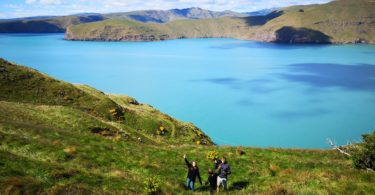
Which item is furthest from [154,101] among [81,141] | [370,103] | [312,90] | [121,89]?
[81,141]

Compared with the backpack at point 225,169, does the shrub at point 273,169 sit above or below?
below

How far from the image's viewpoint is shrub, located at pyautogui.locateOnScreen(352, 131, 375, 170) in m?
24.6

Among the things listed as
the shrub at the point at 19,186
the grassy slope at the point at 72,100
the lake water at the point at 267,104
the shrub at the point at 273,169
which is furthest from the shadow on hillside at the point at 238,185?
the lake water at the point at 267,104

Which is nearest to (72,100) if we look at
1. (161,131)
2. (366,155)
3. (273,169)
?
(161,131)

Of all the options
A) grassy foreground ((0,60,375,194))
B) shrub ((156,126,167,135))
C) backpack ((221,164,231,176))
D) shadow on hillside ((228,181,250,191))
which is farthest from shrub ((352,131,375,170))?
shrub ((156,126,167,135))

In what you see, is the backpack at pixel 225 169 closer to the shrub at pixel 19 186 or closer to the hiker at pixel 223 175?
the hiker at pixel 223 175

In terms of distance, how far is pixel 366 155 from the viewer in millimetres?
25203

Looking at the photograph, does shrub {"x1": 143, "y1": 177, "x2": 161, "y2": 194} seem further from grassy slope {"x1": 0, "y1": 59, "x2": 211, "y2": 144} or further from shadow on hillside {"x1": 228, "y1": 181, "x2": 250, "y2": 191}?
grassy slope {"x1": 0, "y1": 59, "x2": 211, "y2": 144}

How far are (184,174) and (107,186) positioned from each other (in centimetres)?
796

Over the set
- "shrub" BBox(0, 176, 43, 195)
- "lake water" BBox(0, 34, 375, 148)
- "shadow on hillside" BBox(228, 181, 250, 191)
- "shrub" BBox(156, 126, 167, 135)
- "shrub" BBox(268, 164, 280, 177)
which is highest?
"shrub" BBox(0, 176, 43, 195)

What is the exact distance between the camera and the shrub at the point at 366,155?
24.6 metres

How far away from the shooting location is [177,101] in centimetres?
14212

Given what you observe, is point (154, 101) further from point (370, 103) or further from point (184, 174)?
point (184, 174)

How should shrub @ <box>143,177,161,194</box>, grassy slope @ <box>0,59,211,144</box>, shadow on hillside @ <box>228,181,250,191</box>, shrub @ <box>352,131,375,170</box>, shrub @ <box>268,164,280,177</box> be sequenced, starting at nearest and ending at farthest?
1. shrub @ <box>143,177,161,194</box>
2. shadow on hillside @ <box>228,181,250,191</box>
3. shrub @ <box>352,131,375,170</box>
4. shrub @ <box>268,164,280,177</box>
5. grassy slope @ <box>0,59,211,144</box>
